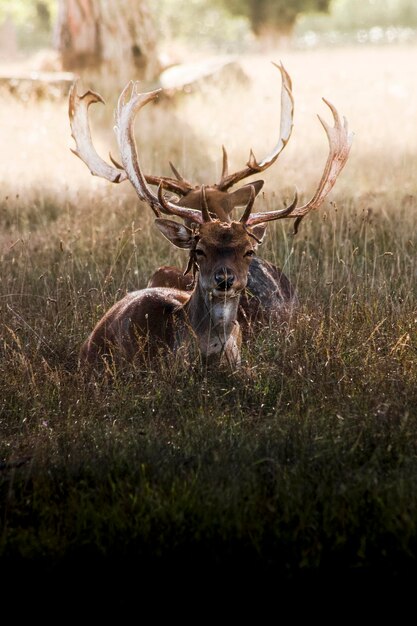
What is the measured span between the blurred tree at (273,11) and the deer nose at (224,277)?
36959mm

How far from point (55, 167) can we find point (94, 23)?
743 cm

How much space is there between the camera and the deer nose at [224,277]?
19.7 feet

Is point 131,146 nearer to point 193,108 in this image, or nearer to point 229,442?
point 229,442

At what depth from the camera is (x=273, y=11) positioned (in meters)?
42.1

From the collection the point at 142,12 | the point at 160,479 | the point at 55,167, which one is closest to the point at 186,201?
the point at 160,479

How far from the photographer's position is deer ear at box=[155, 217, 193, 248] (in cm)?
638

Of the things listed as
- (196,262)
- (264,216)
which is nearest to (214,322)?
(196,262)

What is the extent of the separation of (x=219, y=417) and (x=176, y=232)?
122 cm

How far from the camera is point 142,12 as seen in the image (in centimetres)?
1922

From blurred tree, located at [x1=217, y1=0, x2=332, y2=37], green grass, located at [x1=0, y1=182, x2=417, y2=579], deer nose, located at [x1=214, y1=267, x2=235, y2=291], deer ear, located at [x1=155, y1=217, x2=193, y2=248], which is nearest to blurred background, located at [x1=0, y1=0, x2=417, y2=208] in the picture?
green grass, located at [x1=0, y1=182, x2=417, y2=579]

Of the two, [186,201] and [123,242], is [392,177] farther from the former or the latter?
[186,201]

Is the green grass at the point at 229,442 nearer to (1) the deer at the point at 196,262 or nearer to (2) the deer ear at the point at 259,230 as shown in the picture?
(1) the deer at the point at 196,262

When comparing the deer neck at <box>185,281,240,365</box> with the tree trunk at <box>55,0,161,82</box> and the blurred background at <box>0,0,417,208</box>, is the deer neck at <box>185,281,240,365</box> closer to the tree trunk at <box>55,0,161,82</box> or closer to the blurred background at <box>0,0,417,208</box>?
the blurred background at <box>0,0,417,208</box>

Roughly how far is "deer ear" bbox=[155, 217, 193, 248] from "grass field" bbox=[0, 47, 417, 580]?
0.72 m
